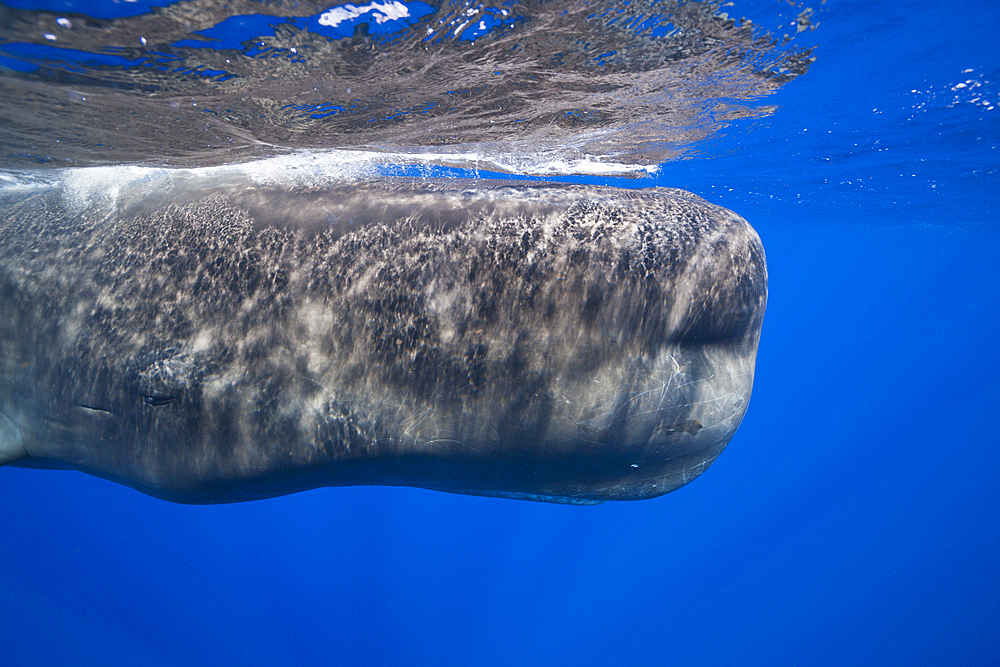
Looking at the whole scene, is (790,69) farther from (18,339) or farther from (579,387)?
(18,339)

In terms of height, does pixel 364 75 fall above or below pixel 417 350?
above

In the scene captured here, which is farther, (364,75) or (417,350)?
(364,75)

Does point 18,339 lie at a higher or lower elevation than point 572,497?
higher

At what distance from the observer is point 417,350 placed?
1994 mm

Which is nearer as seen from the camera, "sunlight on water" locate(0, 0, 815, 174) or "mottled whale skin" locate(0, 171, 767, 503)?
"mottled whale skin" locate(0, 171, 767, 503)

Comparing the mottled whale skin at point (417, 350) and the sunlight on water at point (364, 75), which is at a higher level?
the sunlight on water at point (364, 75)

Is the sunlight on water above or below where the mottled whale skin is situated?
above

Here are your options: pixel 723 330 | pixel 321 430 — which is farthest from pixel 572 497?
pixel 321 430

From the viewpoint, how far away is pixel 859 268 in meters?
57.6

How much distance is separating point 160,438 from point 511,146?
6.75m

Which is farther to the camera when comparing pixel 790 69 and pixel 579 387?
pixel 790 69

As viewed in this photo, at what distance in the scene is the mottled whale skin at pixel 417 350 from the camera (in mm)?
1925

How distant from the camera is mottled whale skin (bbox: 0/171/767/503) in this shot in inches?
75.8

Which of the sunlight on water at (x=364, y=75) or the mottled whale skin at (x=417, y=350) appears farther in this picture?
the sunlight on water at (x=364, y=75)
